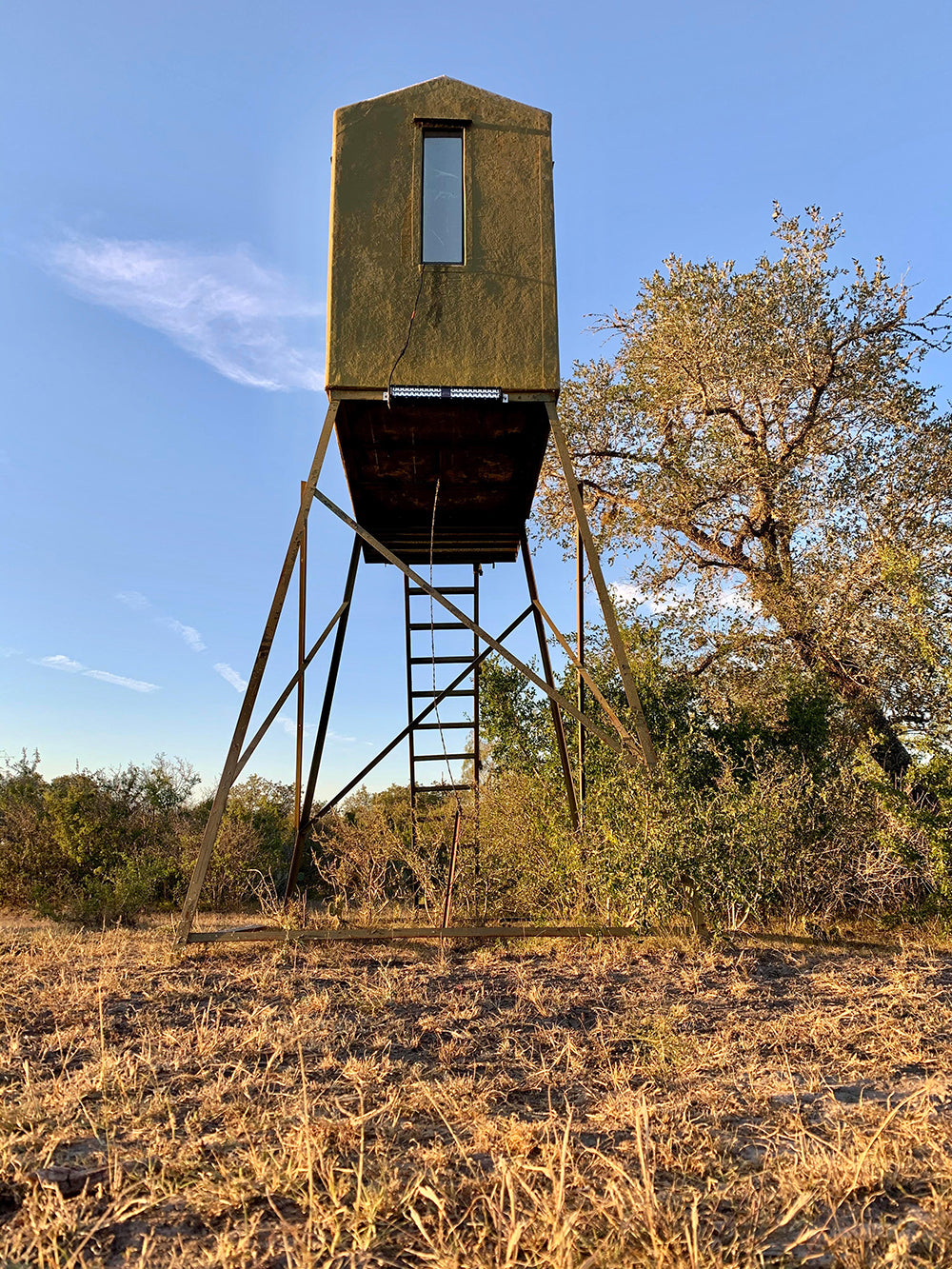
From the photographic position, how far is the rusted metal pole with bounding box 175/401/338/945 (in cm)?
675

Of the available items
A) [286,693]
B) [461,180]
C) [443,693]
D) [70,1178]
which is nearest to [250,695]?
[286,693]

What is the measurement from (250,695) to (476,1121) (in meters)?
4.72

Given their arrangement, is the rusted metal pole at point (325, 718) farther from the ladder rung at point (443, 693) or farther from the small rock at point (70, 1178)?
the small rock at point (70, 1178)

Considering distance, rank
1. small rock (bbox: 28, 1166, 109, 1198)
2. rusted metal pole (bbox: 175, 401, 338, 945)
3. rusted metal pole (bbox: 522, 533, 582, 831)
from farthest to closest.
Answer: rusted metal pole (bbox: 522, 533, 582, 831)
rusted metal pole (bbox: 175, 401, 338, 945)
small rock (bbox: 28, 1166, 109, 1198)

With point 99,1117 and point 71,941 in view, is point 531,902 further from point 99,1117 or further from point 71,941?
point 99,1117

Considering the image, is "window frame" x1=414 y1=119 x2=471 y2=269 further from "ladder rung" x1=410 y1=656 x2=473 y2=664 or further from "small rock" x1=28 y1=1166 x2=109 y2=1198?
"small rock" x1=28 y1=1166 x2=109 y2=1198

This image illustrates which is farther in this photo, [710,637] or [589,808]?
[710,637]

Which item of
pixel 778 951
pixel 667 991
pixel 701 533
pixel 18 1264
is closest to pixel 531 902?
pixel 778 951

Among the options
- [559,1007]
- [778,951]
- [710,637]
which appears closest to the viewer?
[559,1007]

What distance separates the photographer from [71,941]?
24.7 ft

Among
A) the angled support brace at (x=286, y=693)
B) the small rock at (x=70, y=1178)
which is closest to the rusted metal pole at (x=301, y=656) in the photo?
the angled support brace at (x=286, y=693)

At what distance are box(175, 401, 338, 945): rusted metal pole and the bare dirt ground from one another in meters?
1.14

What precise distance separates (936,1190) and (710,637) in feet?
35.5

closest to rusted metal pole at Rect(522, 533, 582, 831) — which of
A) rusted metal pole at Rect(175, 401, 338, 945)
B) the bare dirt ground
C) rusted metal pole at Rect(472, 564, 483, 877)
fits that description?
rusted metal pole at Rect(472, 564, 483, 877)
